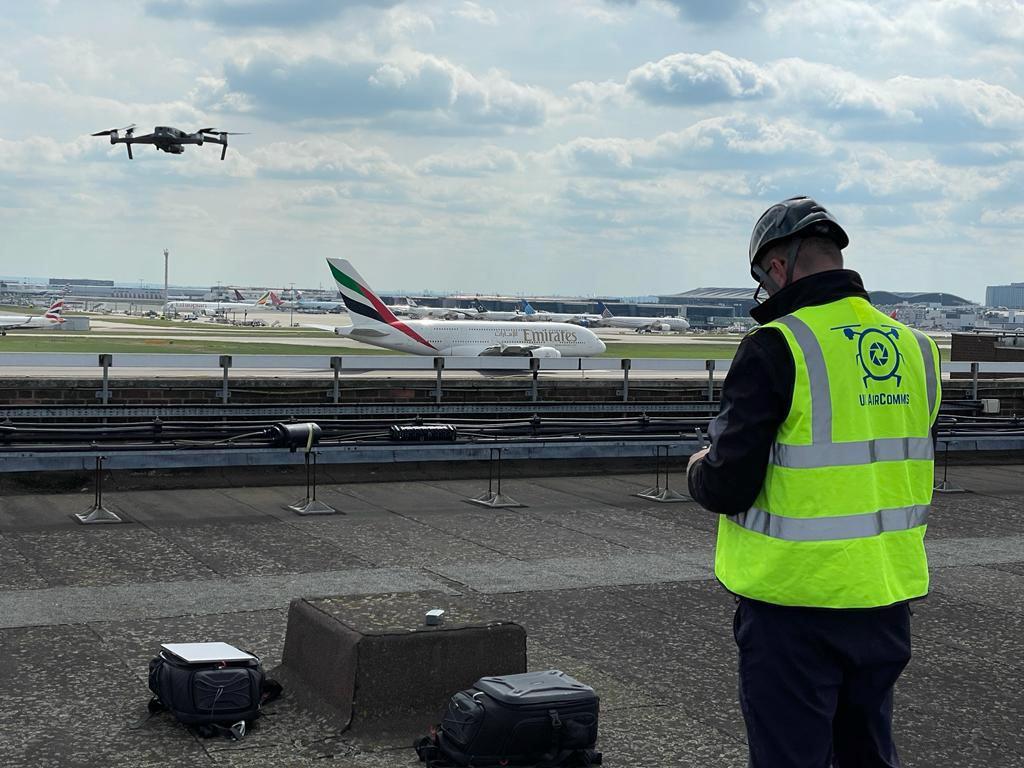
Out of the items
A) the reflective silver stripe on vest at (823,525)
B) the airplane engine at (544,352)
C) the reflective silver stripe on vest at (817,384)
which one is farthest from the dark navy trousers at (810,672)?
the airplane engine at (544,352)

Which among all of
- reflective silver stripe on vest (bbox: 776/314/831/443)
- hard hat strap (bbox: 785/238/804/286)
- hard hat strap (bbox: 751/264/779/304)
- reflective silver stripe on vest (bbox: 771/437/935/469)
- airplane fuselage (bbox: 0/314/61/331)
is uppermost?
hard hat strap (bbox: 785/238/804/286)

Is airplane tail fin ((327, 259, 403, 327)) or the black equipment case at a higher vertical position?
airplane tail fin ((327, 259, 403, 327))

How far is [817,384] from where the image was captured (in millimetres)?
3828

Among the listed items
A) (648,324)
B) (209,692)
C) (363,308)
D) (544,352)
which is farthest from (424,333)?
(648,324)

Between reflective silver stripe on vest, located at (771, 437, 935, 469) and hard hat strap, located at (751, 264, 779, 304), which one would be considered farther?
hard hat strap, located at (751, 264, 779, 304)

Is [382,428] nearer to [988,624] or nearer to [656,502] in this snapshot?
[656,502]

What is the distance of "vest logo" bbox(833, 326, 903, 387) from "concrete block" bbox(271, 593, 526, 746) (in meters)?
2.89

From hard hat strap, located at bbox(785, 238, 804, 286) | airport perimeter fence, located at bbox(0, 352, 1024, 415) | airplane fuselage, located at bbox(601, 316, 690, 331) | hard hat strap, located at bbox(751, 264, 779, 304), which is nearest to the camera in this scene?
hard hat strap, located at bbox(785, 238, 804, 286)

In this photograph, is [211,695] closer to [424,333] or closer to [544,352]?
[544,352]

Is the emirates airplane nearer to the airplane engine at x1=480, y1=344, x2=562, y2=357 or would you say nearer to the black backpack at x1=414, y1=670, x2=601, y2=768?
the airplane engine at x1=480, y1=344, x2=562, y2=357

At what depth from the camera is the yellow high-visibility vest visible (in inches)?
150

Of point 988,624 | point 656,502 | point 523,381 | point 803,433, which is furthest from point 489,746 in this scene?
point 523,381

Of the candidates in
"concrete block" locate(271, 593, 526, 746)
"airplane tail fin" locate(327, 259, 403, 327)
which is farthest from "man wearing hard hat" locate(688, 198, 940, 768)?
"airplane tail fin" locate(327, 259, 403, 327)

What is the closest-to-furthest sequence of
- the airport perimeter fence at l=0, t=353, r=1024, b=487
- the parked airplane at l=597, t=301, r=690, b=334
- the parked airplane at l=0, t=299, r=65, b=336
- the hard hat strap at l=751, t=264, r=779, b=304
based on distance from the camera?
1. the hard hat strap at l=751, t=264, r=779, b=304
2. the airport perimeter fence at l=0, t=353, r=1024, b=487
3. the parked airplane at l=0, t=299, r=65, b=336
4. the parked airplane at l=597, t=301, r=690, b=334
